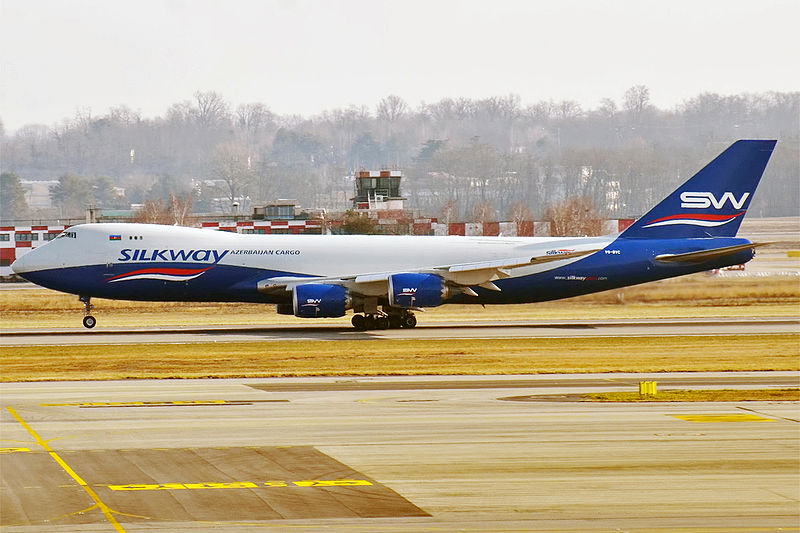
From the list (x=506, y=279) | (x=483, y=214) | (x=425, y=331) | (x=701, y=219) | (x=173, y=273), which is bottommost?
(x=425, y=331)

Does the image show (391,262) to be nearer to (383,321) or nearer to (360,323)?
(383,321)

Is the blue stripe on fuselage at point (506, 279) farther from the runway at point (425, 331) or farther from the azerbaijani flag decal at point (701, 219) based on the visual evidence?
the runway at point (425, 331)

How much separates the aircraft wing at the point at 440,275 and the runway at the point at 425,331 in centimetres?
200

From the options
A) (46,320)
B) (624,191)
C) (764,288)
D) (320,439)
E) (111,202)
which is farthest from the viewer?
(111,202)

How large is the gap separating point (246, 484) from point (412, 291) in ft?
105

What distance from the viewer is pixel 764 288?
71125mm

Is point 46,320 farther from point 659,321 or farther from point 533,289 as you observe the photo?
point 659,321

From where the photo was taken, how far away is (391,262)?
5309cm

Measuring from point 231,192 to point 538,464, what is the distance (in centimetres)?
14236

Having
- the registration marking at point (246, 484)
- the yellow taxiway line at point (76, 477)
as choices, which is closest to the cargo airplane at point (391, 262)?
the yellow taxiway line at point (76, 477)

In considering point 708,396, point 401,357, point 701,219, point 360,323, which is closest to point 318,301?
point 360,323

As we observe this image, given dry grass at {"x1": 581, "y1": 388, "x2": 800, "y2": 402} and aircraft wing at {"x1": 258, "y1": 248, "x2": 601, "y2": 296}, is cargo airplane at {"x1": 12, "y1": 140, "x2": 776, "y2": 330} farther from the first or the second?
dry grass at {"x1": 581, "y1": 388, "x2": 800, "y2": 402}

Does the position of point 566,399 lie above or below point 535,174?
below

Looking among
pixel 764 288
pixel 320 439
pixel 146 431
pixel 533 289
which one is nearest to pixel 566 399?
Answer: pixel 320 439
